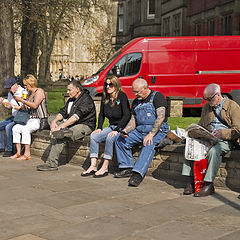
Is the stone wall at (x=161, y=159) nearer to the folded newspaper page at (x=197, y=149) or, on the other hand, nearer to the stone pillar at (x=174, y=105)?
the folded newspaper page at (x=197, y=149)

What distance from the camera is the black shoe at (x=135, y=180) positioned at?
7.23 meters

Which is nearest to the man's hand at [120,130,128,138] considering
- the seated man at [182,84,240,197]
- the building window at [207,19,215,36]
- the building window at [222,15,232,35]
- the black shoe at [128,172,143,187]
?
the black shoe at [128,172,143,187]

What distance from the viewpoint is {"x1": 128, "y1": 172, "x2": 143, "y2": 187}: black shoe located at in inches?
285

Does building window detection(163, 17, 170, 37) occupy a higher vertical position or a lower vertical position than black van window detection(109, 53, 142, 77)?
higher

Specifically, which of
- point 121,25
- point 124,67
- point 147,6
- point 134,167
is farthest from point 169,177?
point 121,25

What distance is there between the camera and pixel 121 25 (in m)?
42.7

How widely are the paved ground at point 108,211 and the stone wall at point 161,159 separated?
20 centimetres

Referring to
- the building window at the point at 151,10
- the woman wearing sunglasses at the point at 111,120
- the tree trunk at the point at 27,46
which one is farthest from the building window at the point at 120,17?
the woman wearing sunglasses at the point at 111,120

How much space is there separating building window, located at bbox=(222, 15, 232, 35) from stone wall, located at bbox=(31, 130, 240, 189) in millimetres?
17094

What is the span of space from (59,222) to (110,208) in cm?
82

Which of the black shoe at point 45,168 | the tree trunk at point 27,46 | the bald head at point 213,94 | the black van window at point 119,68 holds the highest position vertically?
the tree trunk at point 27,46

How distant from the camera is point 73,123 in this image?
8.97m

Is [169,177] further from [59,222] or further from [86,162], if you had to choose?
[59,222]

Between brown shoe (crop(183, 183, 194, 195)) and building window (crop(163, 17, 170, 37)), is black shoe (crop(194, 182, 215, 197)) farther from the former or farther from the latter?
building window (crop(163, 17, 170, 37))
